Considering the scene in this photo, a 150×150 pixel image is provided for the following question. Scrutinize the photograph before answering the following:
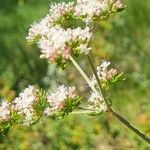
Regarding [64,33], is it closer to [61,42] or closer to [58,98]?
[61,42]

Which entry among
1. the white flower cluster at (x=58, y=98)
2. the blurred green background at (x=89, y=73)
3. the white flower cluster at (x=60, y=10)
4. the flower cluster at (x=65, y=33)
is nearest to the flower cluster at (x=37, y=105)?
the white flower cluster at (x=58, y=98)

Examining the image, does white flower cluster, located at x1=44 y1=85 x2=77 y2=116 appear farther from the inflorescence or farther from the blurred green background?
the blurred green background

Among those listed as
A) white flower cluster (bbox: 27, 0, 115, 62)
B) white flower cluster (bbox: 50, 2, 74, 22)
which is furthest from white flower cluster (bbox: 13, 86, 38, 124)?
white flower cluster (bbox: 50, 2, 74, 22)

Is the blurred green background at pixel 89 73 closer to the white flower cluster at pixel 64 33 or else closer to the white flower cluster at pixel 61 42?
the white flower cluster at pixel 64 33

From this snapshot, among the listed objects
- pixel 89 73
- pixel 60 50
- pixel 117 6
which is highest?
pixel 60 50

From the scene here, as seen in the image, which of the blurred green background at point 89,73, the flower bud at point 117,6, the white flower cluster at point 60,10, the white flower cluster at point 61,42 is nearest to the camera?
the white flower cluster at point 61,42

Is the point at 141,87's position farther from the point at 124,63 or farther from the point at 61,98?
the point at 61,98

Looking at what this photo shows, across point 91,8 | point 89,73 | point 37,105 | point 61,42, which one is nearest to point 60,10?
point 91,8
